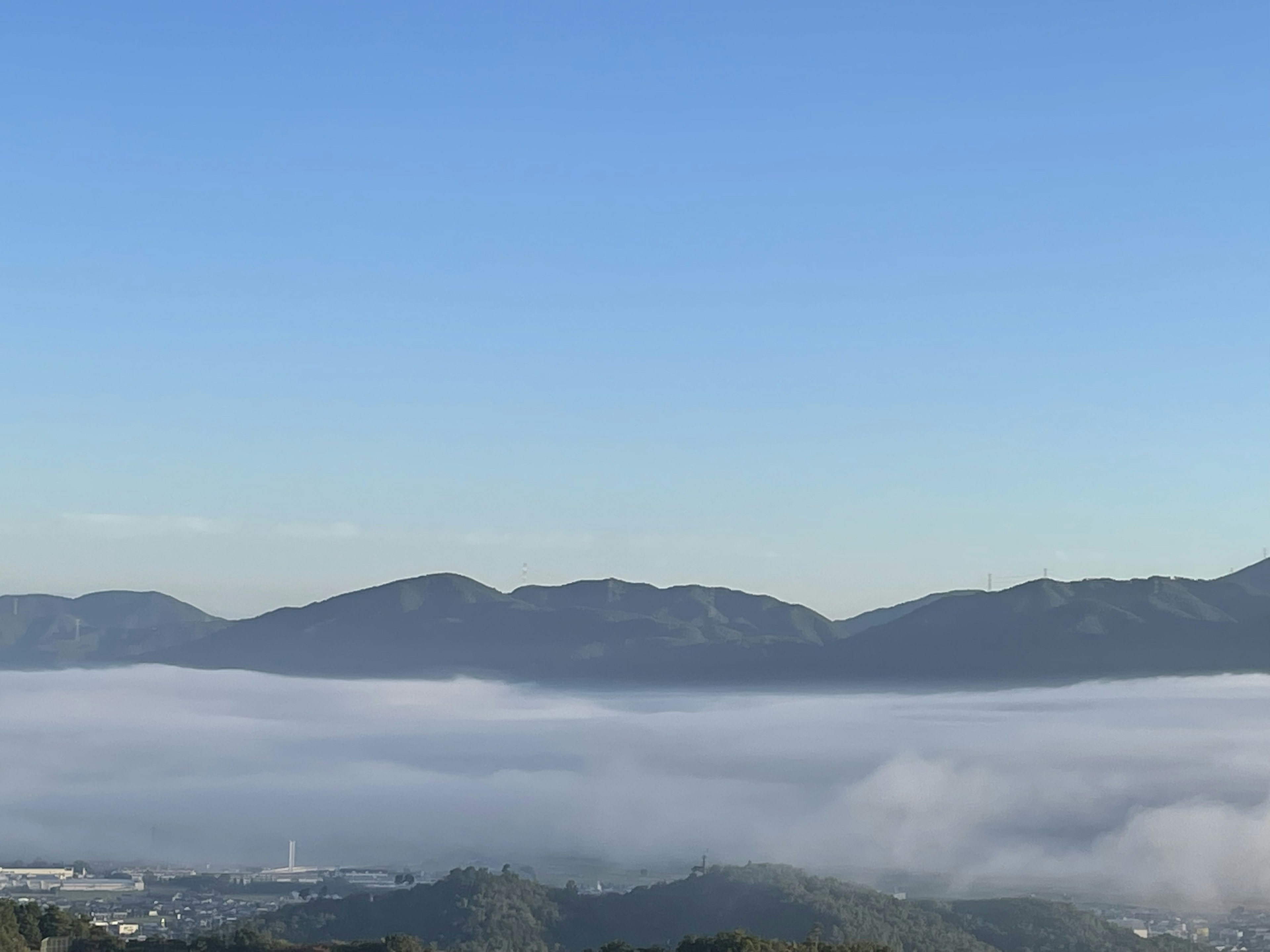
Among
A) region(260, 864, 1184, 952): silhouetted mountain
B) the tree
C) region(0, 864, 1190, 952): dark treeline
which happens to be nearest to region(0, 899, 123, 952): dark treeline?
the tree

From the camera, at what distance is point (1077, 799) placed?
434 feet

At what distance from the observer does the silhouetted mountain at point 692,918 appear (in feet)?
214

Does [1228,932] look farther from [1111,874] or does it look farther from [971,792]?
[971,792]

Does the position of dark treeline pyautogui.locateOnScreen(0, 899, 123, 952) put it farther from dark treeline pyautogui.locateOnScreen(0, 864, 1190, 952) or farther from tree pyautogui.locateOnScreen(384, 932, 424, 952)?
dark treeline pyautogui.locateOnScreen(0, 864, 1190, 952)

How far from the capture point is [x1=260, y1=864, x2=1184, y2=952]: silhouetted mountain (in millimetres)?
65250

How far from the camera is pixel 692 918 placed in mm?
69188

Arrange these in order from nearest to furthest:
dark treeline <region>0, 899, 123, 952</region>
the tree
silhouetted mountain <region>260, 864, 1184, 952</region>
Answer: dark treeline <region>0, 899, 123, 952</region>, the tree, silhouetted mountain <region>260, 864, 1184, 952</region>

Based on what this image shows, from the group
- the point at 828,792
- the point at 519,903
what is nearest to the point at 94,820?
the point at 828,792

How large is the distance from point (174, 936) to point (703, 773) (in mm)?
112334

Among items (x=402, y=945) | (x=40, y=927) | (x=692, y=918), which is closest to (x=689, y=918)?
(x=692, y=918)

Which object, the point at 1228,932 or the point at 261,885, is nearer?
the point at 1228,932

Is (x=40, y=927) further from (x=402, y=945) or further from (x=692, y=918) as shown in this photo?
(x=692, y=918)

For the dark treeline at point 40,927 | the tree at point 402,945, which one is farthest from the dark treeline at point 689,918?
the dark treeline at point 40,927

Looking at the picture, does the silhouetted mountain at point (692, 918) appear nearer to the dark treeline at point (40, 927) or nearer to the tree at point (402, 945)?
the tree at point (402, 945)
